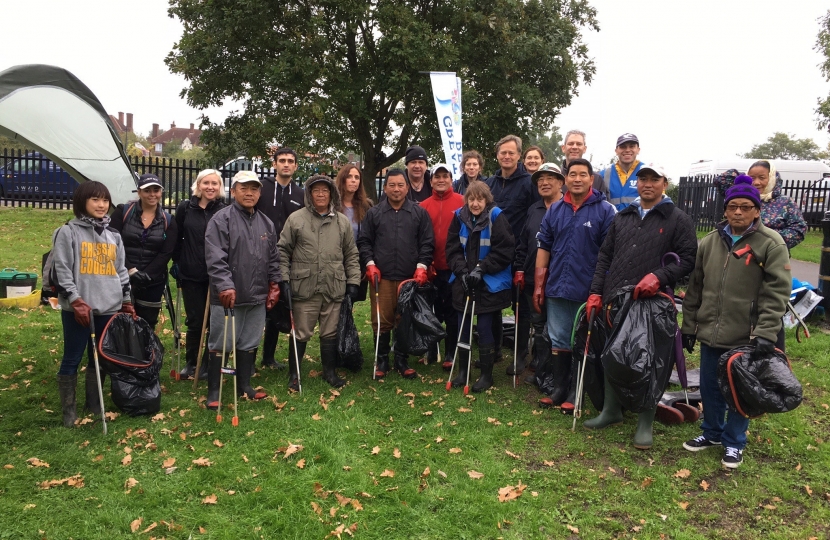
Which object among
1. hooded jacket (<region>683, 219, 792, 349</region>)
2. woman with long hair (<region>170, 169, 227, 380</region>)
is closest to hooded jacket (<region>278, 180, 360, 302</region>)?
woman with long hair (<region>170, 169, 227, 380</region>)

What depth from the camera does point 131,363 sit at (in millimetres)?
4504

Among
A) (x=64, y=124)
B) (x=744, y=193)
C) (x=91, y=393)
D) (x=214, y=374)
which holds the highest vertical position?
(x=64, y=124)

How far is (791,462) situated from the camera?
4059 millimetres

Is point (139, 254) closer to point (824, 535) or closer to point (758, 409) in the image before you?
point (758, 409)

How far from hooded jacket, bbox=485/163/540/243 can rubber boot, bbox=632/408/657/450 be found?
220 centimetres

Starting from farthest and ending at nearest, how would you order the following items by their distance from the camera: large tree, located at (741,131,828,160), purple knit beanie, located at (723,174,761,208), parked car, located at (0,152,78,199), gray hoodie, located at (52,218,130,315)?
large tree, located at (741,131,828,160) → parked car, located at (0,152,78,199) → gray hoodie, located at (52,218,130,315) → purple knit beanie, located at (723,174,761,208)

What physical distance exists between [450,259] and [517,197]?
96 centimetres

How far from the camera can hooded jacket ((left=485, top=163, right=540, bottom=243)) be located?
19.0ft

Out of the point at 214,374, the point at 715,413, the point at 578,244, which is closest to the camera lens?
the point at 715,413

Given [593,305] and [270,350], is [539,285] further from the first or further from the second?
[270,350]

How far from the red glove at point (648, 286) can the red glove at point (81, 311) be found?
152 inches

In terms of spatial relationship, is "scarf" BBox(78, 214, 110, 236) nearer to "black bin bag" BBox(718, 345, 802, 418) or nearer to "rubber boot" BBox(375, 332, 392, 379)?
"rubber boot" BBox(375, 332, 392, 379)

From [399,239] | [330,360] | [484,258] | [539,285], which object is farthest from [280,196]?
[539,285]

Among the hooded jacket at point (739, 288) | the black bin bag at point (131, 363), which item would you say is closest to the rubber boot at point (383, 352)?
the black bin bag at point (131, 363)
